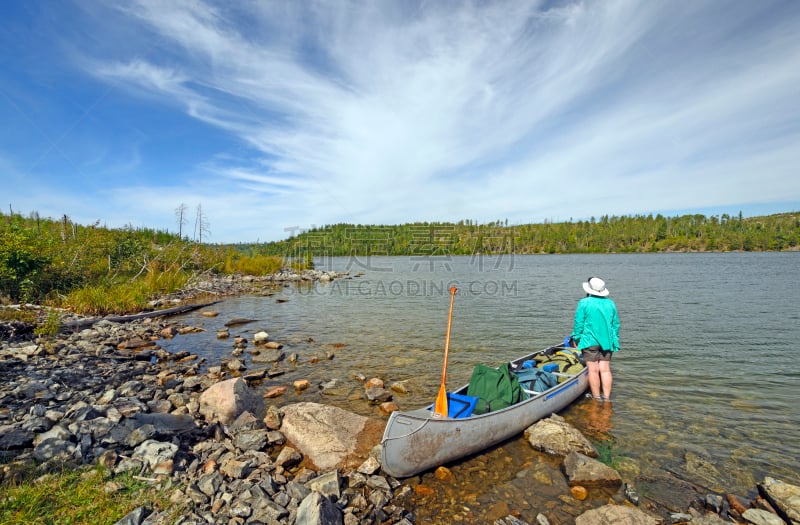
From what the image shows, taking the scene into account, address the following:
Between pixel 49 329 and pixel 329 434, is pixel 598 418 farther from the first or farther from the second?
pixel 49 329

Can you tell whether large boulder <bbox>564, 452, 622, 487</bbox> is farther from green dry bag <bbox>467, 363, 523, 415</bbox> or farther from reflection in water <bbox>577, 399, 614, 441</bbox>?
reflection in water <bbox>577, 399, 614, 441</bbox>

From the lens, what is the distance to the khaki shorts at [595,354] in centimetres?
932

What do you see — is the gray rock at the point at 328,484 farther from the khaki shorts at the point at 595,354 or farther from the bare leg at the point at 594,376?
the bare leg at the point at 594,376

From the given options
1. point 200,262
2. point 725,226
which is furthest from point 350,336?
point 725,226

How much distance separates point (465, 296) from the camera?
3184cm

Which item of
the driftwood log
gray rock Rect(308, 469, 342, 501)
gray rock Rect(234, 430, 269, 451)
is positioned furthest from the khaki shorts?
the driftwood log

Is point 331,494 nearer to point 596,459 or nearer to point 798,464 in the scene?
point 596,459

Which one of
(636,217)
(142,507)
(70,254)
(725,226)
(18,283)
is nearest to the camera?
(142,507)

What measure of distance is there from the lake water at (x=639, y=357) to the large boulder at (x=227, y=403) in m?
1.30

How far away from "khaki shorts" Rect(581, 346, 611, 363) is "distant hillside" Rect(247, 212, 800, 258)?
405 feet

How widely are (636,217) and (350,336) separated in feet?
677

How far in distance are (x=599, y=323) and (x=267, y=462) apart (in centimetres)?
810

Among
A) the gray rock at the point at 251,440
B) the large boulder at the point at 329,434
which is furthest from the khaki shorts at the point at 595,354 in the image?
the gray rock at the point at 251,440

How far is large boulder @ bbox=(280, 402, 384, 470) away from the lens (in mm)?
6488
